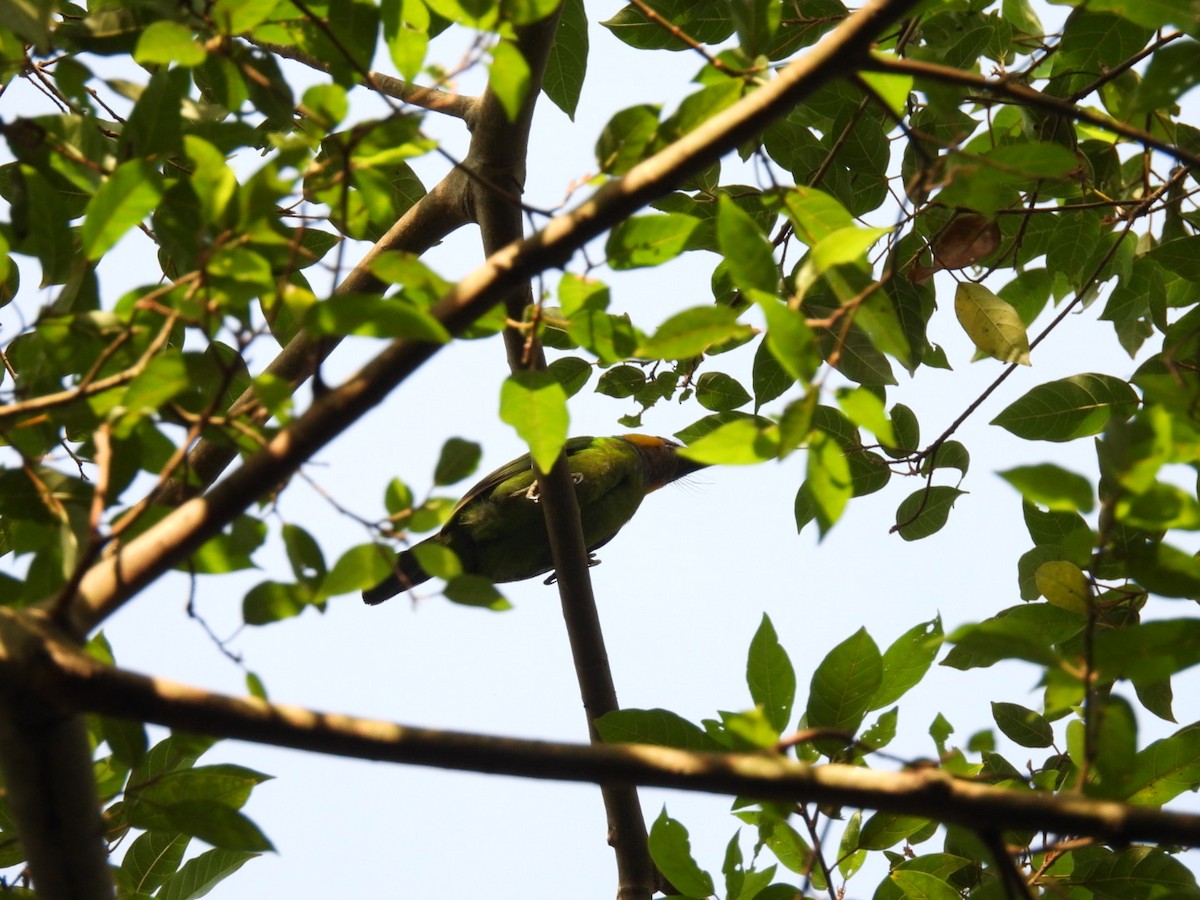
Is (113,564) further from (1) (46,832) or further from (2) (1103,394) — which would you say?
(2) (1103,394)

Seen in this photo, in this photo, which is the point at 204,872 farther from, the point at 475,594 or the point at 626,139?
the point at 626,139

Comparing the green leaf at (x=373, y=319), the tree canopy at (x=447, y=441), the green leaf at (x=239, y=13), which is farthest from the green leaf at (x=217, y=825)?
the green leaf at (x=239, y=13)

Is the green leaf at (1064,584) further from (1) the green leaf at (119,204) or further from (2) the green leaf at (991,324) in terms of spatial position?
(1) the green leaf at (119,204)

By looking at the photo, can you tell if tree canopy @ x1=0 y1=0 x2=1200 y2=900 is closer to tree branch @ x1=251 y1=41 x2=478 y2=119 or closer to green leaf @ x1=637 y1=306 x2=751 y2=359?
green leaf @ x1=637 y1=306 x2=751 y2=359

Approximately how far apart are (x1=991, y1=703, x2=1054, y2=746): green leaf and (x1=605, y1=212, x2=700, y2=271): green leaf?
2048 millimetres

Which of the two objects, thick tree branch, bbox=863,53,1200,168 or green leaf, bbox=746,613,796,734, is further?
green leaf, bbox=746,613,796,734

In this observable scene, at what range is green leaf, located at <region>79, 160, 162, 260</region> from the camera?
1.42 m

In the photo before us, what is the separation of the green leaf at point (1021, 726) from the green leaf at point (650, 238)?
2048 mm

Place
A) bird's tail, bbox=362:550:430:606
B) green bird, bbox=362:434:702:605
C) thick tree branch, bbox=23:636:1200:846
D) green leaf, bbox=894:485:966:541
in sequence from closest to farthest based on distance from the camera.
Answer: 1. thick tree branch, bbox=23:636:1200:846
2. green leaf, bbox=894:485:966:541
3. bird's tail, bbox=362:550:430:606
4. green bird, bbox=362:434:702:605

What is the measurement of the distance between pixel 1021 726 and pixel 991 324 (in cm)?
115

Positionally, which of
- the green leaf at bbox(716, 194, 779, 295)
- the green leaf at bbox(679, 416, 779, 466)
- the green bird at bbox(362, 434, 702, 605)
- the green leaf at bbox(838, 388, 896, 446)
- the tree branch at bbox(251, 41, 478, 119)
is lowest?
the green leaf at bbox(679, 416, 779, 466)

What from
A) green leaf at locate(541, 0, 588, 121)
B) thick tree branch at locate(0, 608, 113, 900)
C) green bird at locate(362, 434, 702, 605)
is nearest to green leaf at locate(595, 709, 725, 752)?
thick tree branch at locate(0, 608, 113, 900)

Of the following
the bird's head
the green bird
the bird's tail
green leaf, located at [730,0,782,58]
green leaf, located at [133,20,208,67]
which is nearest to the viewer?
green leaf, located at [133,20,208,67]

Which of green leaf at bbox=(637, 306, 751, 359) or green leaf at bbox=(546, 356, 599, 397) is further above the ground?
green leaf at bbox=(546, 356, 599, 397)
